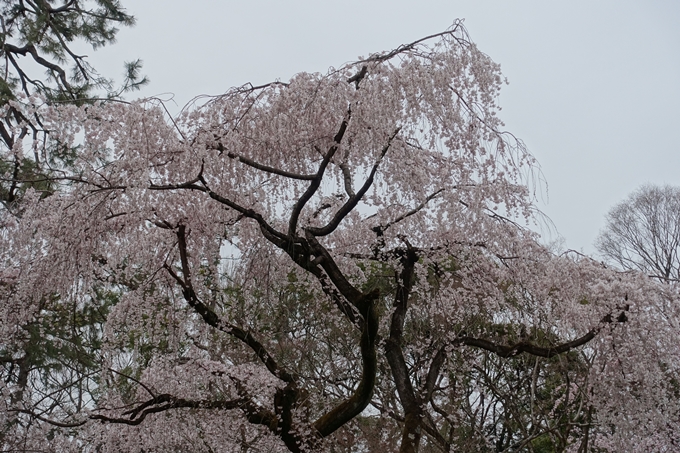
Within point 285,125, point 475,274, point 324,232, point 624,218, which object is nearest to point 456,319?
point 475,274

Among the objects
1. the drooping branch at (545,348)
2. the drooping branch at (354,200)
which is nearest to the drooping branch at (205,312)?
the drooping branch at (354,200)

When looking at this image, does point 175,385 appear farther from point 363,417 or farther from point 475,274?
point 363,417

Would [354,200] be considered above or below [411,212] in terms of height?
below

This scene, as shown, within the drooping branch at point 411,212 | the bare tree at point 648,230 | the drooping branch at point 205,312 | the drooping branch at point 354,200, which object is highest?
the bare tree at point 648,230

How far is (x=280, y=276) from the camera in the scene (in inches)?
217

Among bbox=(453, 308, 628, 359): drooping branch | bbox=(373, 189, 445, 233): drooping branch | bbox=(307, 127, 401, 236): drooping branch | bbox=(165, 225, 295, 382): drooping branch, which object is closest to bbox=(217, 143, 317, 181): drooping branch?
bbox=(307, 127, 401, 236): drooping branch

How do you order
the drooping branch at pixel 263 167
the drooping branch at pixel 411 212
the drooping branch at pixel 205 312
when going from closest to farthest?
1. the drooping branch at pixel 263 167
2. the drooping branch at pixel 205 312
3. the drooping branch at pixel 411 212

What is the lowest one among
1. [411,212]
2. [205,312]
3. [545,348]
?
[205,312]

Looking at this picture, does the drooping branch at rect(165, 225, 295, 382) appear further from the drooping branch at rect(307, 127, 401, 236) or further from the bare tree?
the bare tree

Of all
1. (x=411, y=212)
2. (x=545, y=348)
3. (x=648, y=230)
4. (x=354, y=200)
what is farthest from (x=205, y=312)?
(x=648, y=230)

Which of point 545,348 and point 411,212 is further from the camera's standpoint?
point 545,348

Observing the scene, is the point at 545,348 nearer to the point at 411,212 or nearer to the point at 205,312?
the point at 411,212

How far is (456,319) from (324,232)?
2.99 meters

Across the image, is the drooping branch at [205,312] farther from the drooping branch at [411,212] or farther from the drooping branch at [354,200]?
the drooping branch at [411,212]
